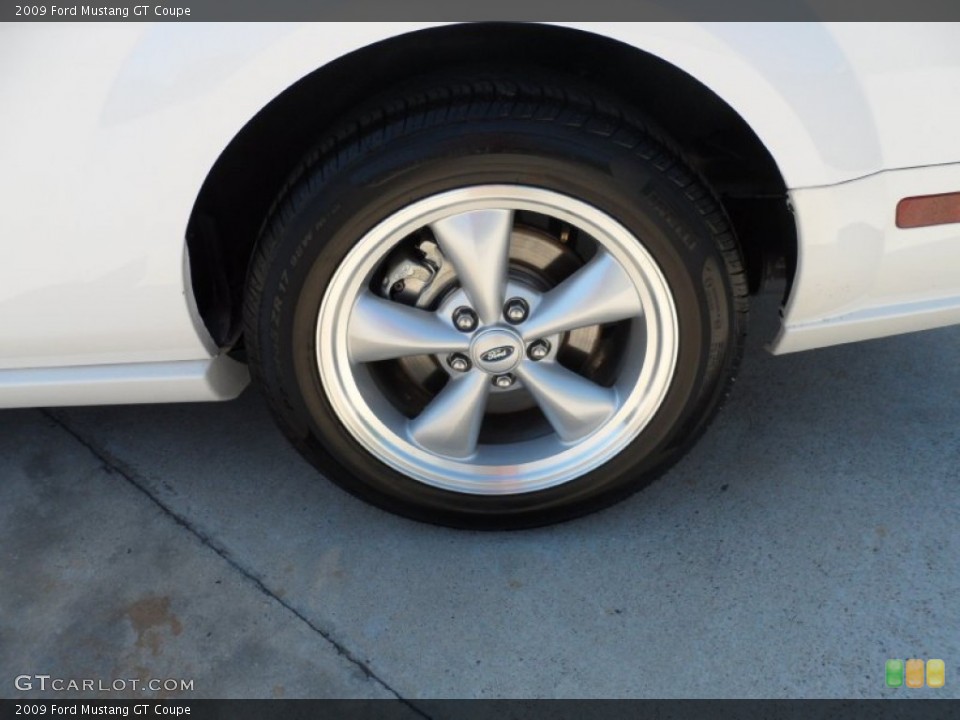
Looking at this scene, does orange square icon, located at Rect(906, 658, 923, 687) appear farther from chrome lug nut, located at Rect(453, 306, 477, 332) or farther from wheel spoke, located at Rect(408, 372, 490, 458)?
chrome lug nut, located at Rect(453, 306, 477, 332)

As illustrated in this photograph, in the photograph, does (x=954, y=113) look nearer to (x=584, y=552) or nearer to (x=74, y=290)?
(x=584, y=552)

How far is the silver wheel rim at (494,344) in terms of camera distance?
1.79m

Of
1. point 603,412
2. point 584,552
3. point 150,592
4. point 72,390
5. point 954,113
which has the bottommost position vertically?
point 150,592

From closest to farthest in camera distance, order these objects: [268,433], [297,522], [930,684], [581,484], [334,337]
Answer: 1. [930,684]
2. [334,337]
3. [581,484]
4. [297,522]
5. [268,433]

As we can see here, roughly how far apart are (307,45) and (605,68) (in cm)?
61

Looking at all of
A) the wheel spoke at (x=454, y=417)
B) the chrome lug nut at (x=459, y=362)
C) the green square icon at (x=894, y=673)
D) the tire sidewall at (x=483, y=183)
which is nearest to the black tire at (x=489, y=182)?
the tire sidewall at (x=483, y=183)

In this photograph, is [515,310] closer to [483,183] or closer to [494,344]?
[494,344]

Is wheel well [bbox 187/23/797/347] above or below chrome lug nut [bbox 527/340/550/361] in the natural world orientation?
above

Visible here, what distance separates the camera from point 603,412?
6.56 feet

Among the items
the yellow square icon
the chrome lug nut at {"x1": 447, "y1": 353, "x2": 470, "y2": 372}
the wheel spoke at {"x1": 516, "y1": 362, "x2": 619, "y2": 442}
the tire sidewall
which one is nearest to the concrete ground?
the yellow square icon

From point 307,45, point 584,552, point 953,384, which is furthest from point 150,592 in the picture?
point 953,384

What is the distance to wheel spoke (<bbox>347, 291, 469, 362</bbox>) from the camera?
190 cm

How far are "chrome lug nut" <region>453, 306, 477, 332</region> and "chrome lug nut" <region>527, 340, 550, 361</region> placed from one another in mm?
130

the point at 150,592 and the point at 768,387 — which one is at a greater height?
the point at 768,387
